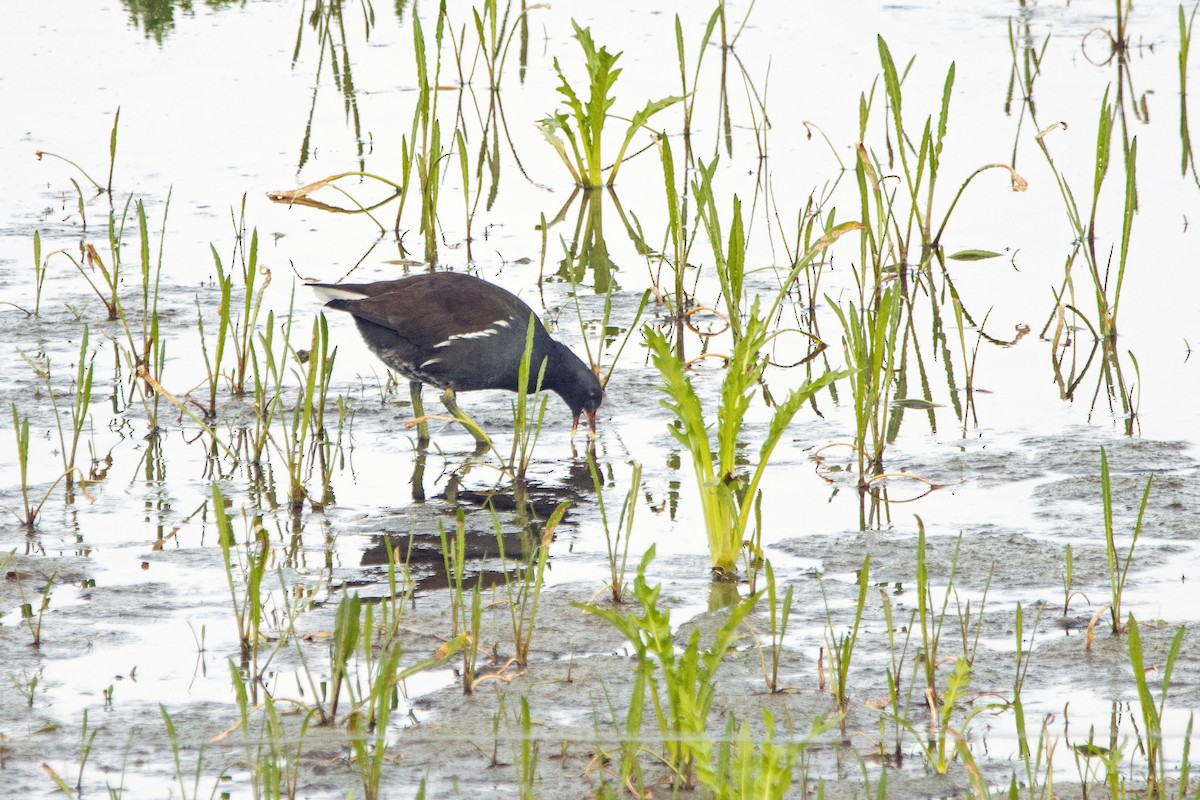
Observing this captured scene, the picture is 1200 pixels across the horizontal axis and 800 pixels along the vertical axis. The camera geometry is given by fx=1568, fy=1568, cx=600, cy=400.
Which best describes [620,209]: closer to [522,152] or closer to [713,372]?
[522,152]

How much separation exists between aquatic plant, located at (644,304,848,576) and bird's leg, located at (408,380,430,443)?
6.07ft

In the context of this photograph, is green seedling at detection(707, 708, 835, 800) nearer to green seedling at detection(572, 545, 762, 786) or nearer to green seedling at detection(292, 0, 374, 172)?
green seedling at detection(572, 545, 762, 786)

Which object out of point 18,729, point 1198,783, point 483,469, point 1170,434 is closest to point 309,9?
point 483,469

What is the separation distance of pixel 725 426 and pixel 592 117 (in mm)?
4238

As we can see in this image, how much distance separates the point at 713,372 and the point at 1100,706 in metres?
3.16

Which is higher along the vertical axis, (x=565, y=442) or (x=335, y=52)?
(x=335, y=52)

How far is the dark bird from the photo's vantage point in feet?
21.1

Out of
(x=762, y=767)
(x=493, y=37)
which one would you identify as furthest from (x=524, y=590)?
(x=493, y=37)

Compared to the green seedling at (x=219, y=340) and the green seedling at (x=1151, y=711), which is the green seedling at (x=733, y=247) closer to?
the green seedling at (x=219, y=340)

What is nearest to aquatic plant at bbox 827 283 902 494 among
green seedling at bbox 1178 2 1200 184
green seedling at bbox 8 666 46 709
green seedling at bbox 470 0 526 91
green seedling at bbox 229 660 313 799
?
green seedling at bbox 229 660 313 799

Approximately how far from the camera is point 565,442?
6.46 metres

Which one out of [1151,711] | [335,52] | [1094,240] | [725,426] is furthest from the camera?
[335,52]

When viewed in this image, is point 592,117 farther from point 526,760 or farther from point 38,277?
point 526,760

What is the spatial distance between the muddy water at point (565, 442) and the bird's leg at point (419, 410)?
11 centimetres
